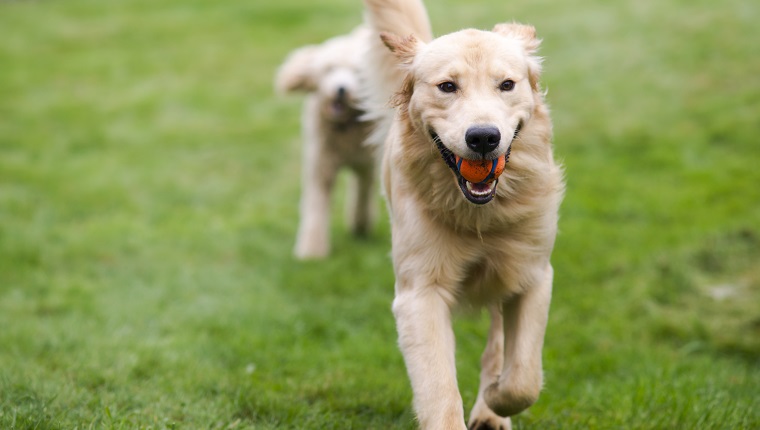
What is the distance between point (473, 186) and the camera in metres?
3.61

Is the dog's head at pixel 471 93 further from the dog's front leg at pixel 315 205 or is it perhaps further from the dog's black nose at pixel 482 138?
the dog's front leg at pixel 315 205

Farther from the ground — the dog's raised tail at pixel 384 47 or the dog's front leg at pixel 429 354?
the dog's raised tail at pixel 384 47

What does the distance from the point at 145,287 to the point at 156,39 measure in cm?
1009

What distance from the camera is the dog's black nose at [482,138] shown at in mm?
3453

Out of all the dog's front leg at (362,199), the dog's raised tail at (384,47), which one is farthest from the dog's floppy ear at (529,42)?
the dog's front leg at (362,199)

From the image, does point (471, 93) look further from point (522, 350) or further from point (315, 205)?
point (315, 205)

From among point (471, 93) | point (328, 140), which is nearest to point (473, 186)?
point (471, 93)

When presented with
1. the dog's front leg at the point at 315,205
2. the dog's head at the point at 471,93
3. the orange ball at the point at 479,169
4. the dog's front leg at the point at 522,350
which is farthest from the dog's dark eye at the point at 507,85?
the dog's front leg at the point at 315,205

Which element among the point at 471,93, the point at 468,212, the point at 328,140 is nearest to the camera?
the point at 471,93

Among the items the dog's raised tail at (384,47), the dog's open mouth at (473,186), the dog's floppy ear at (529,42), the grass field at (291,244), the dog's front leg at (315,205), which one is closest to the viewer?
the dog's open mouth at (473,186)

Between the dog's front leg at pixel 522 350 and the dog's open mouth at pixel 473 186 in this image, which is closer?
the dog's open mouth at pixel 473 186

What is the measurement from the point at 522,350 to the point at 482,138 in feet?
3.51

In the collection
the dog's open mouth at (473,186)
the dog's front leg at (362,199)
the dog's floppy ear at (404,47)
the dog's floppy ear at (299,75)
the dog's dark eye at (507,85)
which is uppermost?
the dog's floppy ear at (404,47)

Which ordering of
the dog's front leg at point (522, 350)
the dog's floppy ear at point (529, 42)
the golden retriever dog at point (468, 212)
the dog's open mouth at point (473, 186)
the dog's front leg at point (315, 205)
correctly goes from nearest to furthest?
1. the dog's open mouth at point (473, 186)
2. the golden retriever dog at point (468, 212)
3. the dog's front leg at point (522, 350)
4. the dog's floppy ear at point (529, 42)
5. the dog's front leg at point (315, 205)
